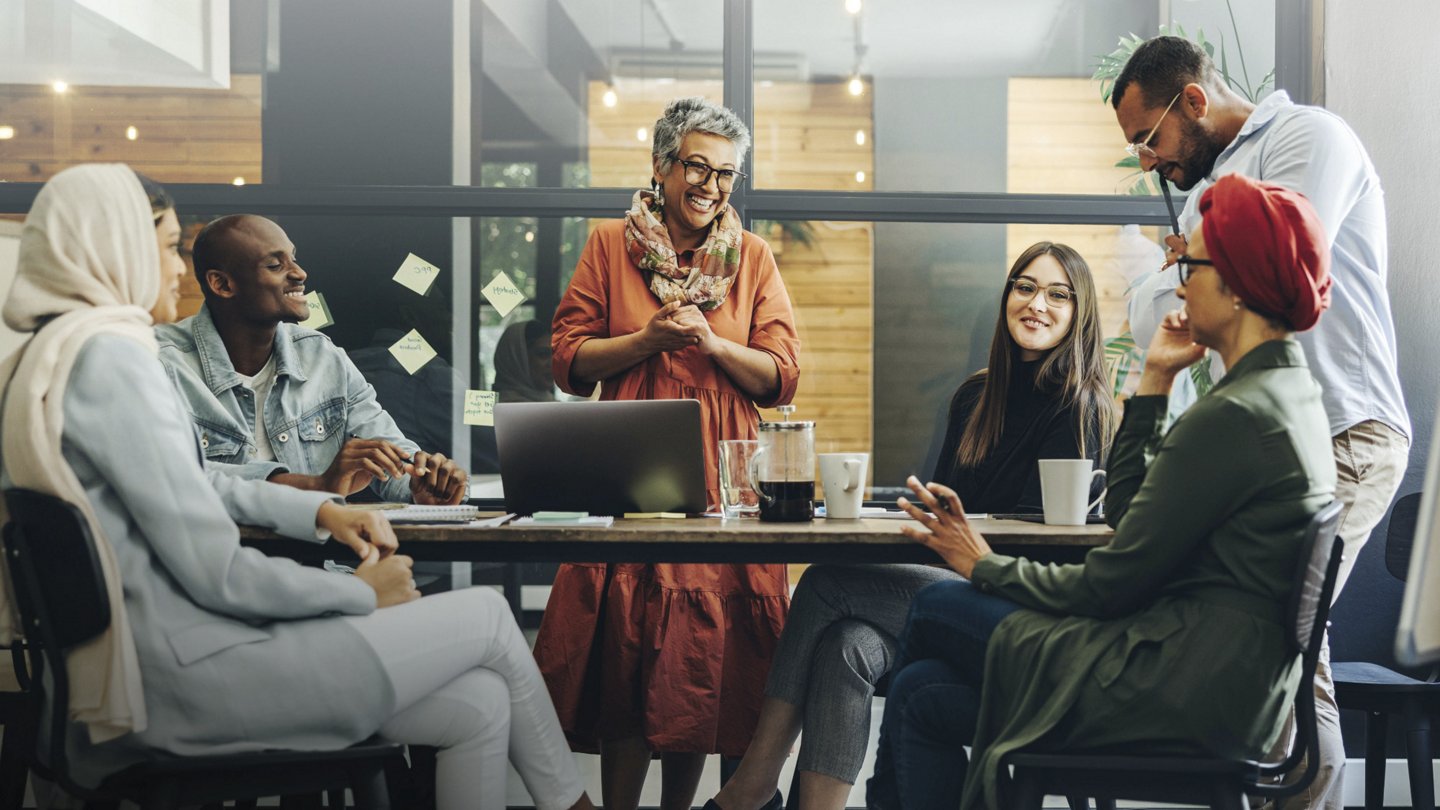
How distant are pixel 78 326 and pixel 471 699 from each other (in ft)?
2.51

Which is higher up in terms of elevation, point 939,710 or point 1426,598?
point 1426,598

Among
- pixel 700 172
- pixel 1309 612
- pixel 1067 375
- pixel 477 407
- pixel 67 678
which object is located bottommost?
pixel 67 678

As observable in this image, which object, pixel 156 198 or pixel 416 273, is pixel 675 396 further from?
pixel 416 273

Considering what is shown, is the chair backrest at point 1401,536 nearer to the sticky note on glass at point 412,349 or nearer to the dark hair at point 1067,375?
the dark hair at point 1067,375

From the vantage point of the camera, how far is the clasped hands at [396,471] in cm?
226

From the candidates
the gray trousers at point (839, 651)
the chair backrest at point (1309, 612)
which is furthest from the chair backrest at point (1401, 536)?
the chair backrest at point (1309, 612)

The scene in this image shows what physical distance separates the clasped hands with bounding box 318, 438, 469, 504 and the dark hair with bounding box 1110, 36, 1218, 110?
1.63 meters

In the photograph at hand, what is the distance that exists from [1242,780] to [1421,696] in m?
1.07

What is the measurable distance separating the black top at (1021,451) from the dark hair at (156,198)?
1573 mm

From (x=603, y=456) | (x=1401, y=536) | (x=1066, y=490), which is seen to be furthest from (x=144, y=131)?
(x=1401, y=536)

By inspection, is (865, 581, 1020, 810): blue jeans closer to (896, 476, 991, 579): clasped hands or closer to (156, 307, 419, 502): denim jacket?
(896, 476, 991, 579): clasped hands

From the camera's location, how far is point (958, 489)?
2.51 meters

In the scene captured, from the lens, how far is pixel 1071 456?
2.44 metres

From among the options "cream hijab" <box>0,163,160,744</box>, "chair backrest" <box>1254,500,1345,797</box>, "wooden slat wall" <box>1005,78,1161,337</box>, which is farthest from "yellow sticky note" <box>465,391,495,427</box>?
"chair backrest" <box>1254,500,1345,797</box>
